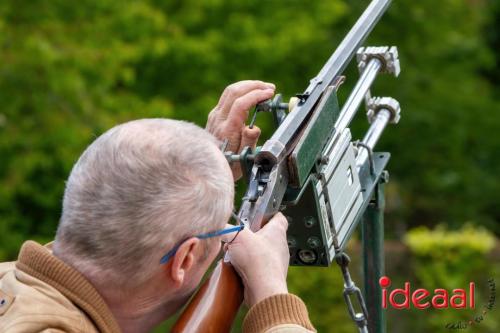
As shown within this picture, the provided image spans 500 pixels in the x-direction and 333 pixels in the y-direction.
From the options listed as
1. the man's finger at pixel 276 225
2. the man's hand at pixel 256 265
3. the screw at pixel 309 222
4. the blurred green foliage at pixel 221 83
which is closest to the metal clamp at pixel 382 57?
the screw at pixel 309 222

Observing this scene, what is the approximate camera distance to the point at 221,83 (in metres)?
11.4

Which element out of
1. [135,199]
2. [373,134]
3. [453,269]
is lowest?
[453,269]

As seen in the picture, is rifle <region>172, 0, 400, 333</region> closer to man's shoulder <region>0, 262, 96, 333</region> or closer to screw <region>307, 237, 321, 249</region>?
screw <region>307, 237, 321, 249</region>

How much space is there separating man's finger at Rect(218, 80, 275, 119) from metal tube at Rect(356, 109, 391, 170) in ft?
1.30

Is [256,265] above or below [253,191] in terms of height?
below

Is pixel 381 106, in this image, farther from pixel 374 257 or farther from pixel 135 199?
pixel 135 199

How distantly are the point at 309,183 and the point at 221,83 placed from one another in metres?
8.54

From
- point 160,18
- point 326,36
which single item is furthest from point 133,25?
point 326,36

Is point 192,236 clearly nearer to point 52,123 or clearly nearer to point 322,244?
point 322,244

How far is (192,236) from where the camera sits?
2.48 m

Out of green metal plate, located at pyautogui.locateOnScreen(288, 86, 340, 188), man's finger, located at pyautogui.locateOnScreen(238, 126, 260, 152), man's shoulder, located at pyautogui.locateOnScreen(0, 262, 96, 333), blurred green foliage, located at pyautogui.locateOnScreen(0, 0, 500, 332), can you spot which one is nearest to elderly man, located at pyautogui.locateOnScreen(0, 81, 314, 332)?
man's shoulder, located at pyautogui.locateOnScreen(0, 262, 96, 333)

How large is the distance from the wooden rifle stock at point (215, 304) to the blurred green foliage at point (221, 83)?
18.5 ft

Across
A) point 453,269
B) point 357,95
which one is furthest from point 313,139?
point 453,269

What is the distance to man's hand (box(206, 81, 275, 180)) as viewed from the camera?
3.36 meters
